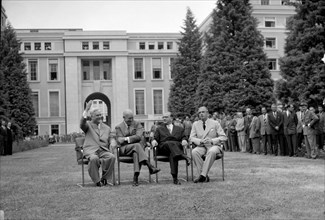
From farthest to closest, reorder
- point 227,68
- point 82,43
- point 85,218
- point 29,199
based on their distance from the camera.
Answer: point 82,43 → point 227,68 → point 29,199 → point 85,218

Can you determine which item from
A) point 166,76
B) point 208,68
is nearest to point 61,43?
point 166,76

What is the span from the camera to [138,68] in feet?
214

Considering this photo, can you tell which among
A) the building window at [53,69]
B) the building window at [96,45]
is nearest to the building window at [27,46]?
the building window at [53,69]

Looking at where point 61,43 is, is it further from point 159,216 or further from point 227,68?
point 159,216

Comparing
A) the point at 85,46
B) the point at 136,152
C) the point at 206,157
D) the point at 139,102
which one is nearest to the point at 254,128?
the point at 206,157

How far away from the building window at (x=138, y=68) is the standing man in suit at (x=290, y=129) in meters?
49.0

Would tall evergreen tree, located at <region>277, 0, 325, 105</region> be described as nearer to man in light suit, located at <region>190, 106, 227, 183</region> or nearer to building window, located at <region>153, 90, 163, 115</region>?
man in light suit, located at <region>190, 106, 227, 183</region>

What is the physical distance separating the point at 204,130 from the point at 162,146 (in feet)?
3.79

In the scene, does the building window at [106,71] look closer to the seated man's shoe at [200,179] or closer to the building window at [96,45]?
the building window at [96,45]

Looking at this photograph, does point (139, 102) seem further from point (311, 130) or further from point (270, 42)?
point (311, 130)

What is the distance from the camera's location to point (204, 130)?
10.5m

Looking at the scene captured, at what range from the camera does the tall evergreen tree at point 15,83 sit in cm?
4406

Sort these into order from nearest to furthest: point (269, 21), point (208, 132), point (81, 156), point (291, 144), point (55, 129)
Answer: point (81, 156)
point (208, 132)
point (291, 144)
point (269, 21)
point (55, 129)

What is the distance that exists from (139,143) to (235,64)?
1952 centimetres
